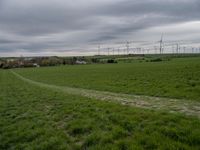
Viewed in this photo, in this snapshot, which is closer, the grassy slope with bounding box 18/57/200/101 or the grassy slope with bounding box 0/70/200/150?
the grassy slope with bounding box 0/70/200/150

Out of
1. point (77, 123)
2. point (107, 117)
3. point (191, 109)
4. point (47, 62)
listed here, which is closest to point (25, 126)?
point (77, 123)

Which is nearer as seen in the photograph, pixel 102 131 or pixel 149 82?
pixel 102 131

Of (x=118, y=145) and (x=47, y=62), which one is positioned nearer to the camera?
(x=118, y=145)

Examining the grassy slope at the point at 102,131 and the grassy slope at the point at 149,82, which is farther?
the grassy slope at the point at 149,82

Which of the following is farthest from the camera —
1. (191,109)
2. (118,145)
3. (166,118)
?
(191,109)

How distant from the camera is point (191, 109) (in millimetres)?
8211

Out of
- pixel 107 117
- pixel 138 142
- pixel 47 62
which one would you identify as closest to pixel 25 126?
pixel 107 117

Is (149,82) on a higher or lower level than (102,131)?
lower

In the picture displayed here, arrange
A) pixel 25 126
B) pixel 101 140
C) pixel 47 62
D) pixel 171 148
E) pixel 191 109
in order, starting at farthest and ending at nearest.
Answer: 1. pixel 47 62
2. pixel 191 109
3. pixel 25 126
4. pixel 101 140
5. pixel 171 148

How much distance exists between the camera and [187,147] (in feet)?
15.4

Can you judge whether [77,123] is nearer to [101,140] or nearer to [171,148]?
[101,140]

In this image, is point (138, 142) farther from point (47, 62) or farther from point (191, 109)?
point (47, 62)

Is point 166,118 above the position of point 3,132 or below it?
above

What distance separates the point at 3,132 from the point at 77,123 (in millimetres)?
2708
